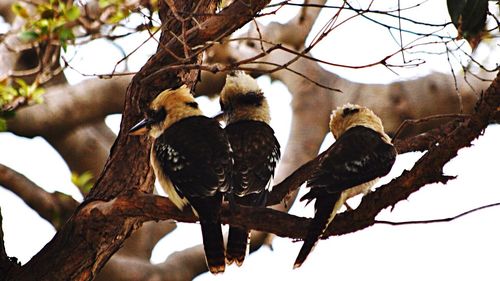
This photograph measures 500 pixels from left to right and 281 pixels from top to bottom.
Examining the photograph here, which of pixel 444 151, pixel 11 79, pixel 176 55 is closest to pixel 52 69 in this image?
pixel 11 79

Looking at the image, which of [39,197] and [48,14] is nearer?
[48,14]

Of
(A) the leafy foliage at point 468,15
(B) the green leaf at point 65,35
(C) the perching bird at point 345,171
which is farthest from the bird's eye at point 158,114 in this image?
(A) the leafy foliage at point 468,15

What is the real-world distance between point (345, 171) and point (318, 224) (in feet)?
1.04

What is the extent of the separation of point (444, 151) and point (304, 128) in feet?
12.0

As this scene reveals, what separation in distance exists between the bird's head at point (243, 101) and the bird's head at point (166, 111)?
504 mm

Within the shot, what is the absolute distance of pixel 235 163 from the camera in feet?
13.5

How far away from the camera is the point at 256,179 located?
4.02 m

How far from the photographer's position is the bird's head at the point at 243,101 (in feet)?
15.5

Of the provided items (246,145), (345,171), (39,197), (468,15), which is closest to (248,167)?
(246,145)

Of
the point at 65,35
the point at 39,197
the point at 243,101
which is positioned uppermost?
the point at 65,35

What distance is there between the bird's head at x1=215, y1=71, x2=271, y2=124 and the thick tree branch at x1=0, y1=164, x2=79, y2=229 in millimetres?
1521

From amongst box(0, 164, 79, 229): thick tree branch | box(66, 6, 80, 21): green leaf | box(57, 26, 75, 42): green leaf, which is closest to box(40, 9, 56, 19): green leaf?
box(66, 6, 80, 21): green leaf

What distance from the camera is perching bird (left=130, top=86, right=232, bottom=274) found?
145 inches

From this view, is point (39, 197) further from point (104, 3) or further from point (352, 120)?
point (352, 120)
